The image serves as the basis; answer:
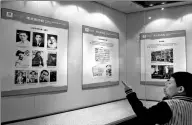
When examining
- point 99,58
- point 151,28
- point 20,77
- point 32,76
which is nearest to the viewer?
point 20,77

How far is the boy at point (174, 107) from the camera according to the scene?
103 centimetres

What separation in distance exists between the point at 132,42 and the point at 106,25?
0.61 metres

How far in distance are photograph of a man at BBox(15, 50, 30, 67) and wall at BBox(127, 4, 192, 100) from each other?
1.86 metres

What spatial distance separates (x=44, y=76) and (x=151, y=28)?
191cm

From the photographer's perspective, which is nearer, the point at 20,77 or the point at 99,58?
the point at 20,77

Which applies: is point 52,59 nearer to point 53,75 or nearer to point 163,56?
point 53,75

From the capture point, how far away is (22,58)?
1.77 meters

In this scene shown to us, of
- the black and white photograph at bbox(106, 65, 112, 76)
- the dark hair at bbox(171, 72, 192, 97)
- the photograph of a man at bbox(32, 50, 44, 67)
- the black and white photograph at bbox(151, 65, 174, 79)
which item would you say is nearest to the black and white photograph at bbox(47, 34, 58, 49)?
the photograph of a man at bbox(32, 50, 44, 67)

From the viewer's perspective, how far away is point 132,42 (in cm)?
320

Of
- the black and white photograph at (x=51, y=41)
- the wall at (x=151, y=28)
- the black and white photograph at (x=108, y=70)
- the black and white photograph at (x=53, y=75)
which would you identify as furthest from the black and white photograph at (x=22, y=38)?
the wall at (x=151, y=28)

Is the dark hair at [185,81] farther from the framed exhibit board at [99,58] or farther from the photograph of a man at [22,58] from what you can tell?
the framed exhibit board at [99,58]

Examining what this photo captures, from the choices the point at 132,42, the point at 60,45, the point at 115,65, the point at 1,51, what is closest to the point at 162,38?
the point at 132,42

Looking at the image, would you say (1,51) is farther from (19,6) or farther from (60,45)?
(60,45)

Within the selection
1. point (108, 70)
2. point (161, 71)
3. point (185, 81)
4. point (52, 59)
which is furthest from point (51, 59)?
point (161, 71)
